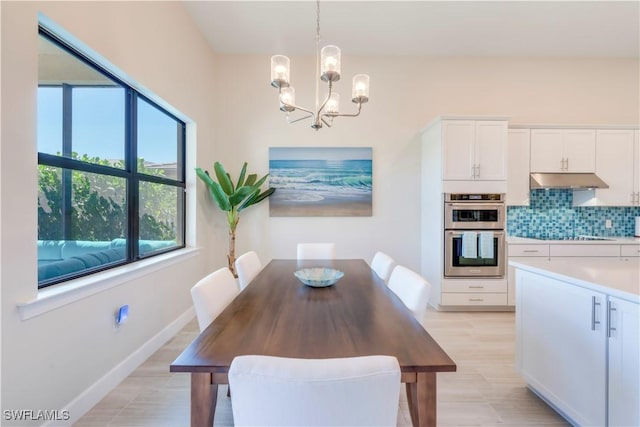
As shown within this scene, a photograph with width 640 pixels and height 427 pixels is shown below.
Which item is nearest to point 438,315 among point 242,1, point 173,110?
point 173,110

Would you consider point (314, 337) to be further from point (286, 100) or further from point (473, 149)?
point (473, 149)

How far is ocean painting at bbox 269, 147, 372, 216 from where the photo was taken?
413 cm

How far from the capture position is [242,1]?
3.08 metres

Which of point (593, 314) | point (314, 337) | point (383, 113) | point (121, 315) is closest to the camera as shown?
point (314, 337)

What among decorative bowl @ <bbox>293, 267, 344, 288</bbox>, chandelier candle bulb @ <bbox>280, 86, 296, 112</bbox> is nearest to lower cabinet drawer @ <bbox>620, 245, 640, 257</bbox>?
decorative bowl @ <bbox>293, 267, 344, 288</bbox>

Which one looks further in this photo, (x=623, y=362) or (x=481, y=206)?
(x=481, y=206)

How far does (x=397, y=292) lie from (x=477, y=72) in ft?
12.5

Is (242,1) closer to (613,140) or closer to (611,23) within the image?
(611,23)

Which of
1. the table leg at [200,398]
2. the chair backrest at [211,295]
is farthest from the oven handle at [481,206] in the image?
Result: the table leg at [200,398]

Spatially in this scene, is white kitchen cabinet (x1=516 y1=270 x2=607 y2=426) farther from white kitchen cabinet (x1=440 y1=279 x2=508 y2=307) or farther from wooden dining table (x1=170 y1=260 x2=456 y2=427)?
white kitchen cabinet (x1=440 y1=279 x2=508 y2=307)

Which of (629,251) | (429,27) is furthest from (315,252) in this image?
(629,251)

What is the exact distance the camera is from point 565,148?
377 centimetres

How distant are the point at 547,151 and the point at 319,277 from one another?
3.65 m

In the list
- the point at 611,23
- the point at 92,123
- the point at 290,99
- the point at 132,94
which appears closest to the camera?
the point at 92,123
